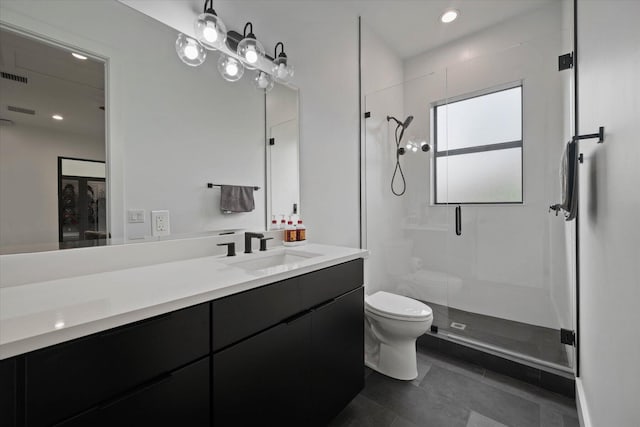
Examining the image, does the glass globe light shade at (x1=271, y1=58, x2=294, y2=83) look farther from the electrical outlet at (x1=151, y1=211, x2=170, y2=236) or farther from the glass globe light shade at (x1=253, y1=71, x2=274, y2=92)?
the electrical outlet at (x1=151, y1=211, x2=170, y2=236)

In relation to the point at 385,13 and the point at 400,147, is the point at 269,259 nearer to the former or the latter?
the point at 400,147

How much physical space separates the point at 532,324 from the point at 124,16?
3303 mm

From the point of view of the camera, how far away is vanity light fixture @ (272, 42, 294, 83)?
1.64 metres

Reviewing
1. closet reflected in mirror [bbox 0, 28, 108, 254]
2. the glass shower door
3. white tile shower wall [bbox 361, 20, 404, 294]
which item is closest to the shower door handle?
the glass shower door

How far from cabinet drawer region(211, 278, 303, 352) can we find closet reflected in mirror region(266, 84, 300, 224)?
713mm

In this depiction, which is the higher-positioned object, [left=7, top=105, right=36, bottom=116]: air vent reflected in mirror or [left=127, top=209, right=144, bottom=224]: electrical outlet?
[left=7, top=105, right=36, bottom=116]: air vent reflected in mirror

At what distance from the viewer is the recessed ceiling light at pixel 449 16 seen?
230 cm

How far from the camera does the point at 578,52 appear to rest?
5.02 ft

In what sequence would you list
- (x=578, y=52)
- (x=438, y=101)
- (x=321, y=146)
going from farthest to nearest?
(x=438, y=101) → (x=321, y=146) → (x=578, y=52)

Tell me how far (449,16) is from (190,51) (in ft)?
7.53

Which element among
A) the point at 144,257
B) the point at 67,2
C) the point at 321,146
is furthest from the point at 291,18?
the point at 144,257

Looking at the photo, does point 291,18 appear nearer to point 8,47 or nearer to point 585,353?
point 8,47

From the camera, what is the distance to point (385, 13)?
2320 millimetres

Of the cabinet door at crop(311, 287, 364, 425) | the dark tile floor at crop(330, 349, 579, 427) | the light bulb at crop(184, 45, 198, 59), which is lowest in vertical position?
the dark tile floor at crop(330, 349, 579, 427)
